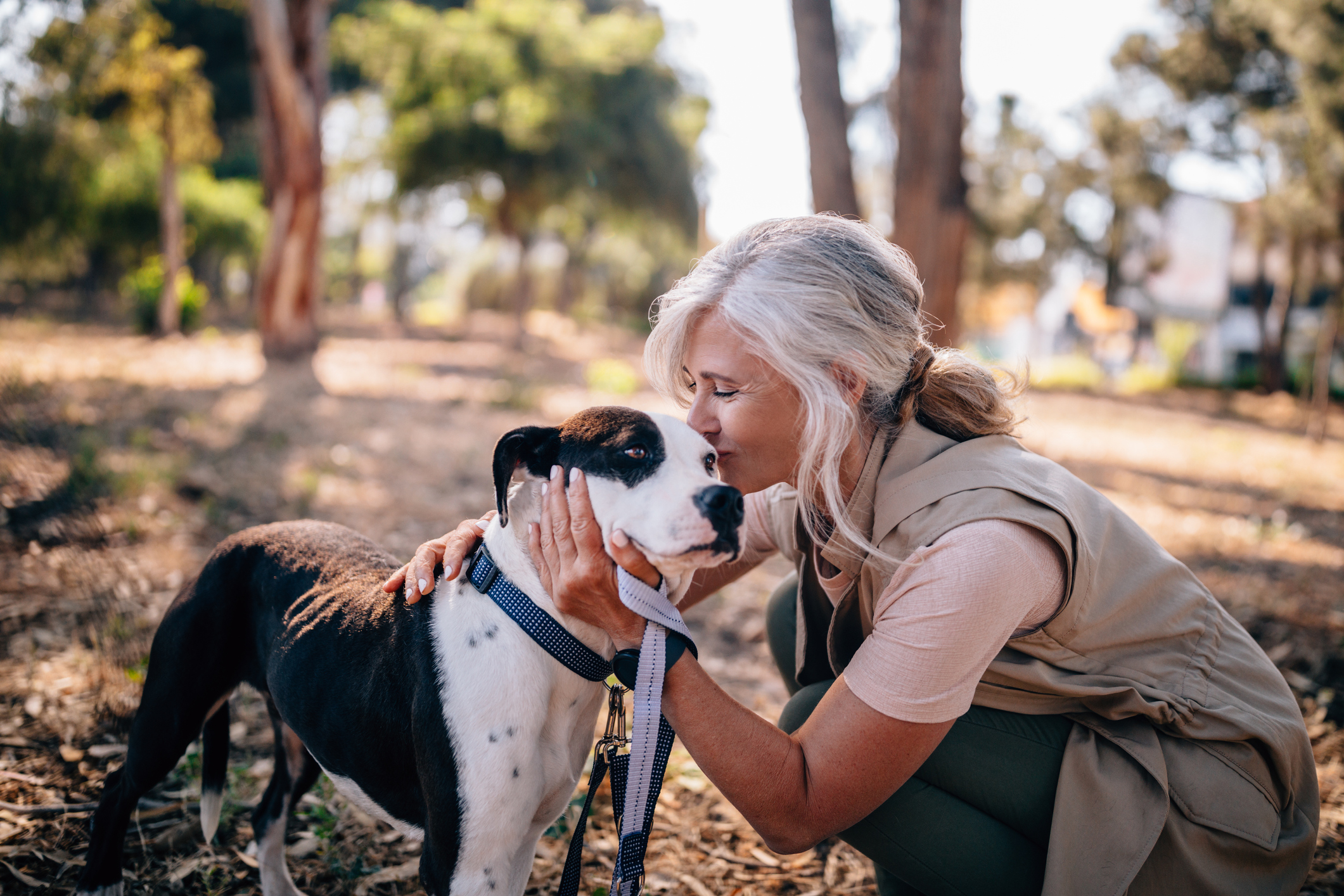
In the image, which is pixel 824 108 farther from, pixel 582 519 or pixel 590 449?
pixel 582 519

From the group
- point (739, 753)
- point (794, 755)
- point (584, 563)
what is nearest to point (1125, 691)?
point (794, 755)

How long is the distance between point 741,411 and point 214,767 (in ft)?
5.80

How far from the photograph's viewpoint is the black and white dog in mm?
1659

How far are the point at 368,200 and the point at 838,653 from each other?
2069 centimetres

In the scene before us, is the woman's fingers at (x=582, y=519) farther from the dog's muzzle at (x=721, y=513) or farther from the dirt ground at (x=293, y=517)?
the dirt ground at (x=293, y=517)

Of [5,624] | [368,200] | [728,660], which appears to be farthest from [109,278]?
[728,660]

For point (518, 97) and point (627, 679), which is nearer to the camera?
point (627, 679)

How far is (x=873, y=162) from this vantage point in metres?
30.1

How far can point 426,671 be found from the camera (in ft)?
5.71

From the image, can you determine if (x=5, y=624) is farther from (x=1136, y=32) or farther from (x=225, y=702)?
(x=1136, y=32)

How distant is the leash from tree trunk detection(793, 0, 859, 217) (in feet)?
14.4

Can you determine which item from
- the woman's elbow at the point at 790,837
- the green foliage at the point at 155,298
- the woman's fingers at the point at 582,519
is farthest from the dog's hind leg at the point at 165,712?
the green foliage at the point at 155,298

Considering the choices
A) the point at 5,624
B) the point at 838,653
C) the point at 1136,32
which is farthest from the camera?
the point at 1136,32

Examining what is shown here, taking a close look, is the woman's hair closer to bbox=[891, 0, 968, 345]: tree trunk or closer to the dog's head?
the dog's head
